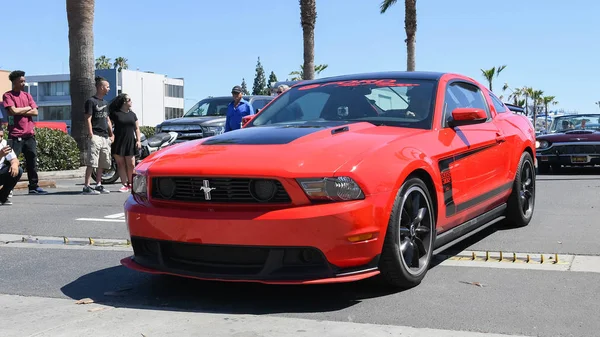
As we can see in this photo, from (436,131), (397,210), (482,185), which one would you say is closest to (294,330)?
(397,210)

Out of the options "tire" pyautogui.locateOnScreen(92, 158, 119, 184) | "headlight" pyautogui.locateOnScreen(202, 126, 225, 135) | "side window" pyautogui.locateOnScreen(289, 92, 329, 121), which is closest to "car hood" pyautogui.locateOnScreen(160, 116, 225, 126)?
"headlight" pyautogui.locateOnScreen(202, 126, 225, 135)

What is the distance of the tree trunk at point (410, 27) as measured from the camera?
32.6 meters

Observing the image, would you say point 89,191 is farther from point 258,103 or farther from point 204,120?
point 258,103

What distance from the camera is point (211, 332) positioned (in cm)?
390

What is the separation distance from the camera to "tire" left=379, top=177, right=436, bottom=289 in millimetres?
4500

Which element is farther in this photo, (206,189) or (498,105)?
(498,105)

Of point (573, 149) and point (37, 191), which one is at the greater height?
point (573, 149)

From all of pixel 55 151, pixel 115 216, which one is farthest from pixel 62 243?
pixel 55 151

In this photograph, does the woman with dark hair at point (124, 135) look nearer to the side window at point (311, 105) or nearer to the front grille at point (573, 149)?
the side window at point (311, 105)

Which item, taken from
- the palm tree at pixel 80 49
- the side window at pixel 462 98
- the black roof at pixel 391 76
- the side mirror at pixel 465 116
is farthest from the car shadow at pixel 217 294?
the palm tree at pixel 80 49

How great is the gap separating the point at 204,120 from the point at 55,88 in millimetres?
85138

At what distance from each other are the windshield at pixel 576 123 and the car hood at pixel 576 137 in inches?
19.2

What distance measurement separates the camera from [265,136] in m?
5.04

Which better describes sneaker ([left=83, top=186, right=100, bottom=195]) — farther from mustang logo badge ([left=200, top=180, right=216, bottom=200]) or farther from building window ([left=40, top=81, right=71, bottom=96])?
building window ([left=40, top=81, right=71, bottom=96])
